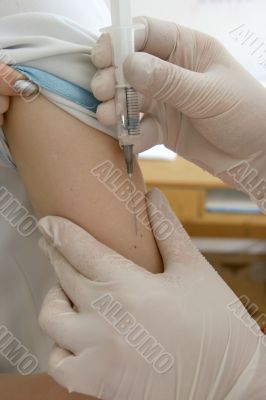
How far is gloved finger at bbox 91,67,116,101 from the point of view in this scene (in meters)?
0.81

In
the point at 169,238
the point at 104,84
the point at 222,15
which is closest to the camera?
the point at 104,84

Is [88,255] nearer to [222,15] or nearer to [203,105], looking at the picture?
[203,105]

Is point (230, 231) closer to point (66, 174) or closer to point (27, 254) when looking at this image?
point (27, 254)

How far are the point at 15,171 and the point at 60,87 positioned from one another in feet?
0.82

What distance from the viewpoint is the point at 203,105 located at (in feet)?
3.18

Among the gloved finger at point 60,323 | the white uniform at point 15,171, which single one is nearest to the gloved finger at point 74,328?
the gloved finger at point 60,323

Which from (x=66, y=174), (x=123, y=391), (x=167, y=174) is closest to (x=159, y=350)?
(x=123, y=391)

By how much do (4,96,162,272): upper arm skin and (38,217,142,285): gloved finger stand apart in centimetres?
3

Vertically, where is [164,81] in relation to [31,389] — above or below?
above

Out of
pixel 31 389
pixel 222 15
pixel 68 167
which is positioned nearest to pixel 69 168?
pixel 68 167

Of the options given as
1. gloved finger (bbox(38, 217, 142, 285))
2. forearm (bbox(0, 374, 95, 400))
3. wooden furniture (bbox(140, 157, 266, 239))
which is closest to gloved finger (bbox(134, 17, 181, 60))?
gloved finger (bbox(38, 217, 142, 285))

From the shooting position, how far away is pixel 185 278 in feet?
2.85

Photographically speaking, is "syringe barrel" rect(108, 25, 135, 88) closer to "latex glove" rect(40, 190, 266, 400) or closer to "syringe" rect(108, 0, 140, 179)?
"syringe" rect(108, 0, 140, 179)

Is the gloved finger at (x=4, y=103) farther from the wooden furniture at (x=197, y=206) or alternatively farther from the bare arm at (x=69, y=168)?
the wooden furniture at (x=197, y=206)
